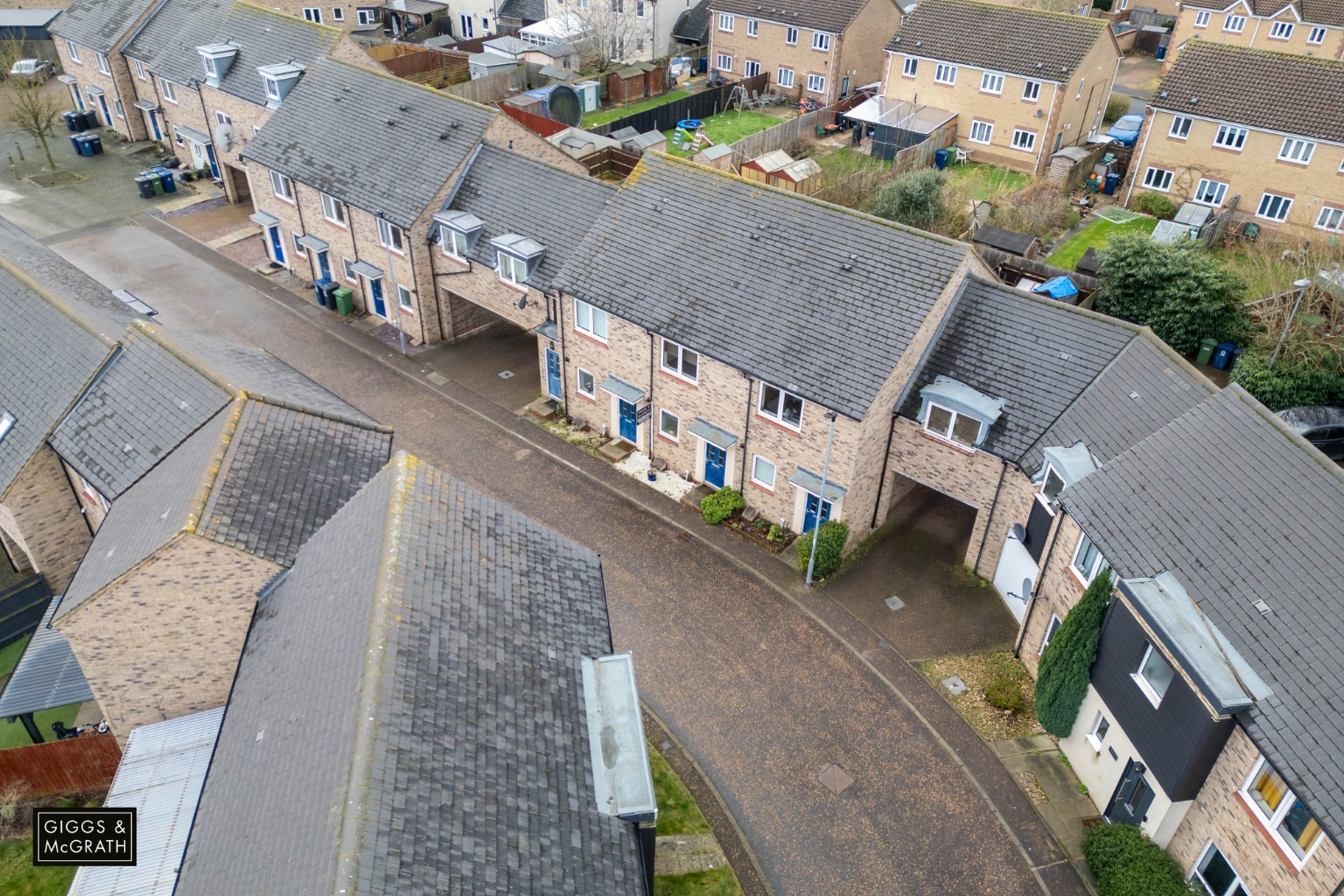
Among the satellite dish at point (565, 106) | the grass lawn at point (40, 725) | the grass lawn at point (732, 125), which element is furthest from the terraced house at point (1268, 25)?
the grass lawn at point (40, 725)

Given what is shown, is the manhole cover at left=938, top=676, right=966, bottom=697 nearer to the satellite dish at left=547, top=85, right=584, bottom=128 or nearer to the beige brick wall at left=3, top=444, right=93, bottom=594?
the beige brick wall at left=3, top=444, right=93, bottom=594

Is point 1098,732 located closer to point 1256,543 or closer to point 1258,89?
point 1256,543

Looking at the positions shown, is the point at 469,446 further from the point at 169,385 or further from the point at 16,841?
the point at 16,841

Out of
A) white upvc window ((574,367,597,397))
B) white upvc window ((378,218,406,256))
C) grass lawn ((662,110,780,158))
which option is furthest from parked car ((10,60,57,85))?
white upvc window ((574,367,597,397))


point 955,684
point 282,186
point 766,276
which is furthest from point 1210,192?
point 282,186

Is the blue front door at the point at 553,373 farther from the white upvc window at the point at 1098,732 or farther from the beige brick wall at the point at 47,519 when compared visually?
the white upvc window at the point at 1098,732

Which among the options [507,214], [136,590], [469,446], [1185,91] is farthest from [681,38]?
[136,590]
